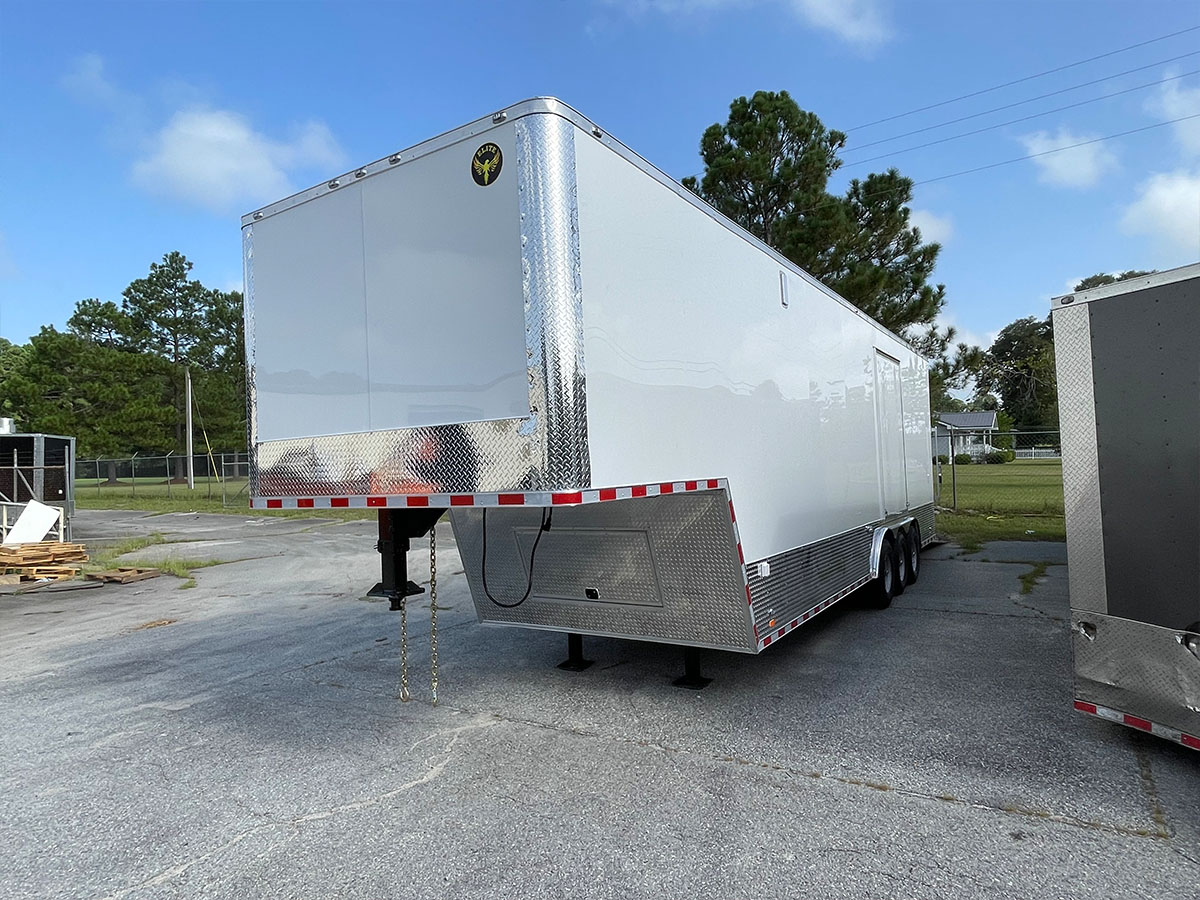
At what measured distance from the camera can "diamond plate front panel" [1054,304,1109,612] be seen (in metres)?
3.97

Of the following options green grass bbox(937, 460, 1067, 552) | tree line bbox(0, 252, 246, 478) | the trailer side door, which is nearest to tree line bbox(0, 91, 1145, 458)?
tree line bbox(0, 252, 246, 478)

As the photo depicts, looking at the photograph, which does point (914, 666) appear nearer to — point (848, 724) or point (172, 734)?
point (848, 724)

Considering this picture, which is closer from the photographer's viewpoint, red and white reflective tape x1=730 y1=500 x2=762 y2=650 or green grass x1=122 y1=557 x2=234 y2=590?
red and white reflective tape x1=730 y1=500 x2=762 y2=650

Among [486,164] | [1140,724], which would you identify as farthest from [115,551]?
[1140,724]

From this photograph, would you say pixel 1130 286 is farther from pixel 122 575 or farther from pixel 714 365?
pixel 122 575

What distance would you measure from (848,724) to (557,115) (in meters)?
3.78

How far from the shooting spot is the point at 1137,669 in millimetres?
3811

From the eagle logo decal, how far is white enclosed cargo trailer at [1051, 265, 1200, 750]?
3103 mm

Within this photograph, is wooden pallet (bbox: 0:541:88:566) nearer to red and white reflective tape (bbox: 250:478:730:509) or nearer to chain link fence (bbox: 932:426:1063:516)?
red and white reflective tape (bbox: 250:478:730:509)

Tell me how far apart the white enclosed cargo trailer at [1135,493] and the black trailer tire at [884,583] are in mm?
3738

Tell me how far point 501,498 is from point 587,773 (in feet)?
5.15

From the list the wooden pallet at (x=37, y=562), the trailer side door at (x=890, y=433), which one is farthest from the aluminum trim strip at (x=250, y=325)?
the wooden pallet at (x=37, y=562)

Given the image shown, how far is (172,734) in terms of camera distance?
4.77m

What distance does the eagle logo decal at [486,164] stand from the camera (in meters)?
3.67
